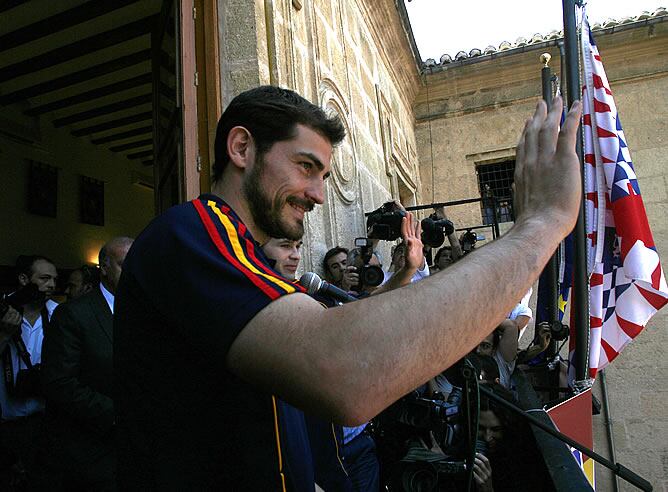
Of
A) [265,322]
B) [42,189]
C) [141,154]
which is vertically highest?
[141,154]

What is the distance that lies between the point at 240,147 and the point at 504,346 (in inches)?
142

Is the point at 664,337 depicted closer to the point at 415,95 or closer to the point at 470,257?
the point at 415,95

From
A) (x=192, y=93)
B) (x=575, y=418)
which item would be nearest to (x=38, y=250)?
(x=192, y=93)

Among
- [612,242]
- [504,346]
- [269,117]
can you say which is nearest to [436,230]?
[504,346]

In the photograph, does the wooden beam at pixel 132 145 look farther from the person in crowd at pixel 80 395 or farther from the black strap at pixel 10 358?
the person in crowd at pixel 80 395

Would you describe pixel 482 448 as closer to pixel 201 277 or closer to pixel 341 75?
pixel 201 277

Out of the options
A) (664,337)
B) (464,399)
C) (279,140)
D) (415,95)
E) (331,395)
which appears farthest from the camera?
(415,95)

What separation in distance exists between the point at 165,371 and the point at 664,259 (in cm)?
1039

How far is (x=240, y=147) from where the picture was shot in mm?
1125

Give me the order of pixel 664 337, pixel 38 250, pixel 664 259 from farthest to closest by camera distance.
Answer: pixel 664 259
pixel 664 337
pixel 38 250

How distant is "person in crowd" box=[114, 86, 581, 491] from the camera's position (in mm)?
686

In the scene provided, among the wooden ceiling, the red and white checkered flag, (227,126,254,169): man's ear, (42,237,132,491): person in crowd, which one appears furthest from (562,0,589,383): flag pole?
the wooden ceiling

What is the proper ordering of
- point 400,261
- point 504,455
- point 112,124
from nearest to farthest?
point 504,455 < point 400,261 < point 112,124

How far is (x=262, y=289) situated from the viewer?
2.39 feet
